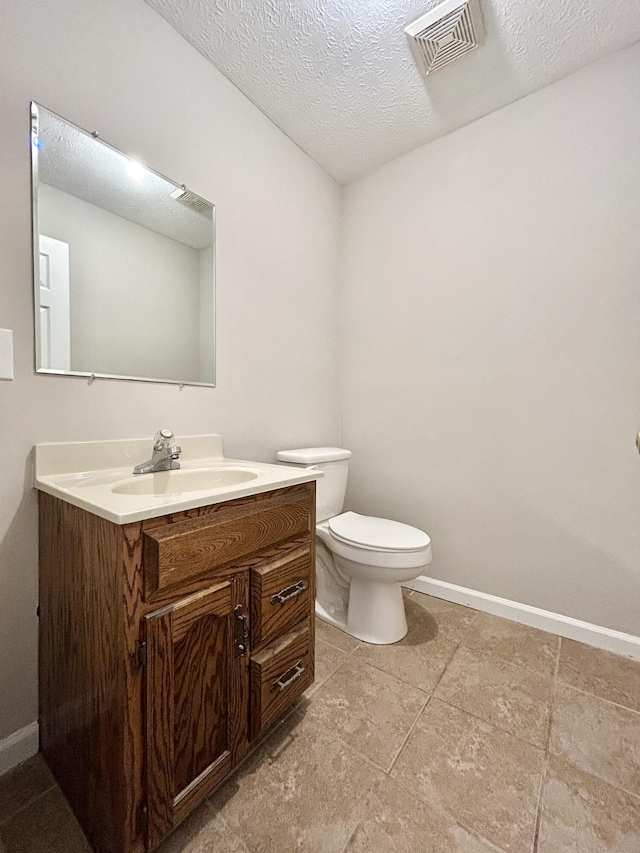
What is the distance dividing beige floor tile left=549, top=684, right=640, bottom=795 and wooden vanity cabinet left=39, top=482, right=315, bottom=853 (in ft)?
2.68

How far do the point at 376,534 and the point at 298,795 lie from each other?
83 cm

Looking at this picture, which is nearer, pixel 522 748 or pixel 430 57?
pixel 522 748

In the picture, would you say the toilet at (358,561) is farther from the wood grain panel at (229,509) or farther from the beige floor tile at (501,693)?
the wood grain panel at (229,509)

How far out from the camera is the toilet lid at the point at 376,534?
1.38 meters

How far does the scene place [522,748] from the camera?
1003 millimetres

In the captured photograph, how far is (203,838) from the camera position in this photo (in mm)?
780

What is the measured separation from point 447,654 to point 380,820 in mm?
694

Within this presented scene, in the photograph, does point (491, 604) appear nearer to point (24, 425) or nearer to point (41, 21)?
point (24, 425)

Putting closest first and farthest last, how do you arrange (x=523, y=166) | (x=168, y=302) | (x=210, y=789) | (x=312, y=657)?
(x=210, y=789), (x=312, y=657), (x=168, y=302), (x=523, y=166)

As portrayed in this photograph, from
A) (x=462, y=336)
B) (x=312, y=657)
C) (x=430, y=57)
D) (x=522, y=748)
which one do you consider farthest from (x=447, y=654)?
(x=430, y=57)

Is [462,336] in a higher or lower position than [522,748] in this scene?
higher

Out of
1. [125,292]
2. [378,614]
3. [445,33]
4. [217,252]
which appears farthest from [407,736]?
[445,33]

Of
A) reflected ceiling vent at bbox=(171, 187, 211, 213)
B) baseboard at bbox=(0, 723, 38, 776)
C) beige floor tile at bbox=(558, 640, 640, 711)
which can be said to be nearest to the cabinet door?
baseboard at bbox=(0, 723, 38, 776)

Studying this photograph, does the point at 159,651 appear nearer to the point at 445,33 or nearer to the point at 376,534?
the point at 376,534
